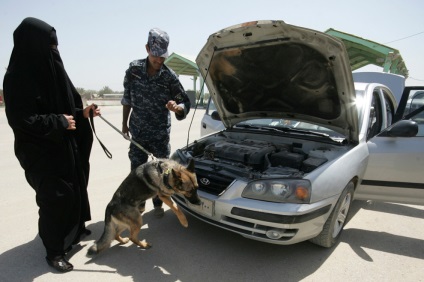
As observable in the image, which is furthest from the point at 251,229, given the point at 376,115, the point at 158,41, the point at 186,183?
the point at 376,115

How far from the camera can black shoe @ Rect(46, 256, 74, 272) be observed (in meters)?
2.38

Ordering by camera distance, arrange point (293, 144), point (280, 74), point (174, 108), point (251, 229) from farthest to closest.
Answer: point (293, 144) < point (280, 74) < point (174, 108) < point (251, 229)

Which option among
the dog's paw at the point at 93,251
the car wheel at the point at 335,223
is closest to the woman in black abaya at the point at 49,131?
the dog's paw at the point at 93,251

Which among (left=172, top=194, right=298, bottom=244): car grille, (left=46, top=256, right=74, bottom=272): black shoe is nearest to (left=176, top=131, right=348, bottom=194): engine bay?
(left=172, top=194, right=298, bottom=244): car grille

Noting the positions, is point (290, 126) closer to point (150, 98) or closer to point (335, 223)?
point (335, 223)

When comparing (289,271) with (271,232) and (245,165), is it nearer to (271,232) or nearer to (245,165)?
(271,232)

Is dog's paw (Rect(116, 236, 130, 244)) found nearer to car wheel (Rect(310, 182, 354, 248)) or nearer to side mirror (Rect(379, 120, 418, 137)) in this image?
car wheel (Rect(310, 182, 354, 248))

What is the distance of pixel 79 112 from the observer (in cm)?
272

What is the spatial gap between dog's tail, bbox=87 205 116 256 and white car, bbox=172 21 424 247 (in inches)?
26.7

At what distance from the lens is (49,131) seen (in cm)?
223

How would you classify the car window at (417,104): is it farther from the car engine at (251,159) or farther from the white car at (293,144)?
the car engine at (251,159)

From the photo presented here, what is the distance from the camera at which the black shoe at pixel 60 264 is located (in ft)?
7.82

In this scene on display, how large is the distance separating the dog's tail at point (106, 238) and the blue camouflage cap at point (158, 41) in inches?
64.5

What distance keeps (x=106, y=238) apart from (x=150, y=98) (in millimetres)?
1556
